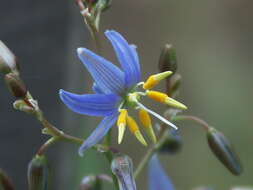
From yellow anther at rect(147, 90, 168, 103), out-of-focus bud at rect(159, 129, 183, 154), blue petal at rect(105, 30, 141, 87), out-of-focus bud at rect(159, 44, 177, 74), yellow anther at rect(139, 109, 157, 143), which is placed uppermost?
blue petal at rect(105, 30, 141, 87)

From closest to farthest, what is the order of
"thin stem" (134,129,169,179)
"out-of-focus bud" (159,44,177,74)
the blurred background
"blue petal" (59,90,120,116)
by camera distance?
"blue petal" (59,90,120,116)
"out-of-focus bud" (159,44,177,74)
"thin stem" (134,129,169,179)
the blurred background

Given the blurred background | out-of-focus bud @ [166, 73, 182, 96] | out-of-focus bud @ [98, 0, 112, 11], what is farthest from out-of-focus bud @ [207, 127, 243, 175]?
the blurred background

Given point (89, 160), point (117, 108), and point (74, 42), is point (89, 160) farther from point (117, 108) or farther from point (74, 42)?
point (117, 108)

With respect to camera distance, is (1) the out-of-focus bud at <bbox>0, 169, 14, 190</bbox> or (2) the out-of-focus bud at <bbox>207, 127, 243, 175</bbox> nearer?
(1) the out-of-focus bud at <bbox>0, 169, 14, 190</bbox>

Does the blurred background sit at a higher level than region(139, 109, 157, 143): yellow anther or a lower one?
lower

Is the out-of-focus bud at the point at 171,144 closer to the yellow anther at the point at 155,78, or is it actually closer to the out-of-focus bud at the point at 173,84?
the out-of-focus bud at the point at 173,84

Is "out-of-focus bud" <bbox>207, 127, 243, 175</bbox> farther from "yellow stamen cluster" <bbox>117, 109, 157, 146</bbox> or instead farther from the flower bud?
the flower bud

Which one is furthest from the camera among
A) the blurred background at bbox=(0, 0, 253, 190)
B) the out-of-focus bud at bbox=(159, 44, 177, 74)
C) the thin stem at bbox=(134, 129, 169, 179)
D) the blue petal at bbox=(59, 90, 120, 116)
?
the blurred background at bbox=(0, 0, 253, 190)

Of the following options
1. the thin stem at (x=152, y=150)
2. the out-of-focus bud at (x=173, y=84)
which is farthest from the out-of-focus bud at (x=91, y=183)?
the out-of-focus bud at (x=173, y=84)
